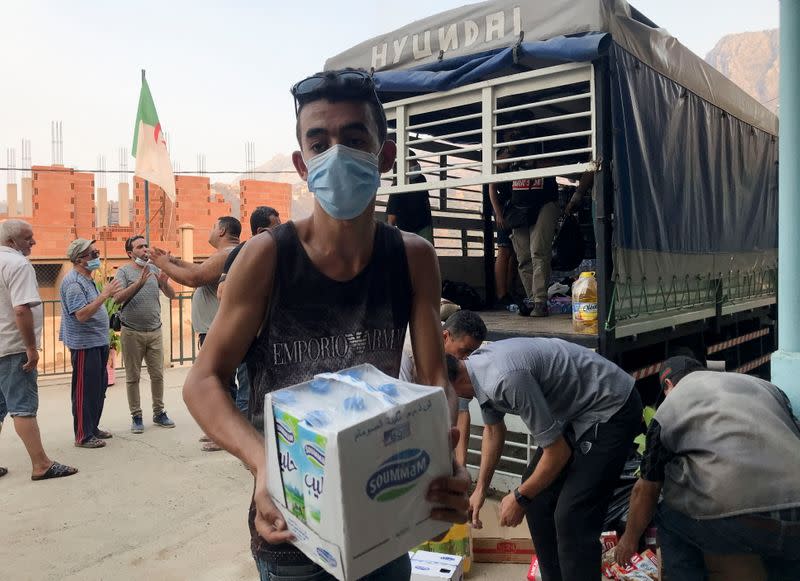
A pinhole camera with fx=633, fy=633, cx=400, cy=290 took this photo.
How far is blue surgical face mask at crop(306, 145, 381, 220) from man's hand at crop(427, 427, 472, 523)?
0.59 m

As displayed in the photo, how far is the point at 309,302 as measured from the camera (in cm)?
142

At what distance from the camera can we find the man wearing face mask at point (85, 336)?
5531 millimetres

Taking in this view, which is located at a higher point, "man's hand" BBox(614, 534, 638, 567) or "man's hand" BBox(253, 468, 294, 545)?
"man's hand" BBox(253, 468, 294, 545)

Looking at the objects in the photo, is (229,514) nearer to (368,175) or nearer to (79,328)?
(79,328)

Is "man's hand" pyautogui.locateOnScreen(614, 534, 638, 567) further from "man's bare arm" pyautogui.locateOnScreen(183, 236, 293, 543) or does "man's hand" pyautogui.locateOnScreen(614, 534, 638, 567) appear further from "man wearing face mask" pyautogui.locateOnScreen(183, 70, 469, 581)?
"man's bare arm" pyautogui.locateOnScreen(183, 236, 293, 543)

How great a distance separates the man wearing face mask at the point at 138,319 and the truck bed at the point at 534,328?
323cm

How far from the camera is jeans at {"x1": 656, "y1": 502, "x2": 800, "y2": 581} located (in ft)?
7.48

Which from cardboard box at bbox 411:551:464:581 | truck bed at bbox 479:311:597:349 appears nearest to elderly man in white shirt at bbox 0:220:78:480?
cardboard box at bbox 411:551:464:581

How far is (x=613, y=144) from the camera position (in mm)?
4035

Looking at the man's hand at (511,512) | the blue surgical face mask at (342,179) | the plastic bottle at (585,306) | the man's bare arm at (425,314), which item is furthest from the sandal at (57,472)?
the blue surgical face mask at (342,179)

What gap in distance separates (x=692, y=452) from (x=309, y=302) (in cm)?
182

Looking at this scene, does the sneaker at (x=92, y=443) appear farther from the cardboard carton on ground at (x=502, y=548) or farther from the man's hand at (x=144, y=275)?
the cardboard carton on ground at (x=502, y=548)

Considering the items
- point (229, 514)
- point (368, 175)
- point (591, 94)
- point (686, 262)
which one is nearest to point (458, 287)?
point (686, 262)

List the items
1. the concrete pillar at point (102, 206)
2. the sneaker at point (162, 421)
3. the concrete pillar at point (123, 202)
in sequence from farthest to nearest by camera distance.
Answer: the concrete pillar at point (123, 202), the concrete pillar at point (102, 206), the sneaker at point (162, 421)
